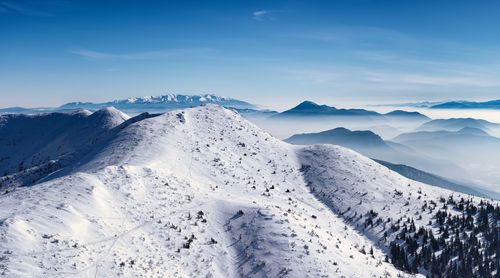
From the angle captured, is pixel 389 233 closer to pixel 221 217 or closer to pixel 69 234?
pixel 221 217

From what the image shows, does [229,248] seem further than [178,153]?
No

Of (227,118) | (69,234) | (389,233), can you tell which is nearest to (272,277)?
(69,234)

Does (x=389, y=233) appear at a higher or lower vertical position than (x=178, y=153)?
lower

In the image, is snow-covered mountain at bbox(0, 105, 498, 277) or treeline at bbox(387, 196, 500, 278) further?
treeline at bbox(387, 196, 500, 278)

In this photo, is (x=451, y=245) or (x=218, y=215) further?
(x=451, y=245)

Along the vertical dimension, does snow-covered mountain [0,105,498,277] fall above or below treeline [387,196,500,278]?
above

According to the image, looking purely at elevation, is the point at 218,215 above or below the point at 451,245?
above

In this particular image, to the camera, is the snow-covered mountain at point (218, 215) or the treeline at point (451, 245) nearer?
the snow-covered mountain at point (218, 215)

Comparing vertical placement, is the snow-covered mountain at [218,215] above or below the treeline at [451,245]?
above
